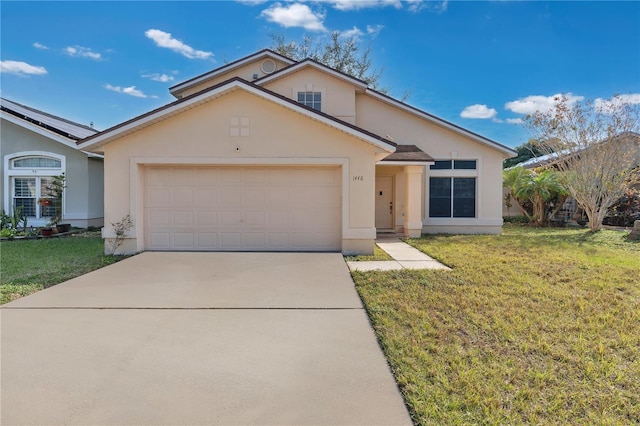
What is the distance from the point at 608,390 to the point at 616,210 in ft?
67.1

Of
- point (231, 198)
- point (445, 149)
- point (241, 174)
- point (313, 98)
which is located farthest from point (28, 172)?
point (445, 149)

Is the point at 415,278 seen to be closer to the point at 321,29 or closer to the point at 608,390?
the point at 608,390

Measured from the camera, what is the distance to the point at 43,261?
8984 mm

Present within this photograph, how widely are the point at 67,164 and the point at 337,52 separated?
21.6 meters

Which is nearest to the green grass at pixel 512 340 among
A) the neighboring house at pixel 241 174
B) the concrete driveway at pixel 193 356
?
the concrete driveway at pixel 193 356

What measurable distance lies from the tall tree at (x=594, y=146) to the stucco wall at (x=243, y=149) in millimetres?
10530

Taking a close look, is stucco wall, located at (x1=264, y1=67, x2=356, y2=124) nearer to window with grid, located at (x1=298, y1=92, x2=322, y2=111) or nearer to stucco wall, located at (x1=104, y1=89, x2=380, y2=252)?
window with grid, located at (x1=298, y1=92, x2=322, y2=111)

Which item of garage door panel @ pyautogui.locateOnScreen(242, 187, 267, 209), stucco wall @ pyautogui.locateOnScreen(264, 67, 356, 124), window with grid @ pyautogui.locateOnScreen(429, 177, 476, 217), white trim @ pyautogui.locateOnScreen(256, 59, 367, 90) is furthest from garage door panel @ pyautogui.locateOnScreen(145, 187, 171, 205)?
window with grid @ pyautogui.locateOnScreen(429, 177, 476, 217)

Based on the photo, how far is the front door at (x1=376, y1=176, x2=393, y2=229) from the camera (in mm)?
15948

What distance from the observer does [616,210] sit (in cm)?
1877

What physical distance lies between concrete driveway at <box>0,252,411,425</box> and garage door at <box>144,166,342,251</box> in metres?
3.59

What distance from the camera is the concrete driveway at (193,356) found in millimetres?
2951

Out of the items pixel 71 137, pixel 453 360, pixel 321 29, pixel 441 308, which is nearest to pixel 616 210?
pixel 441 308

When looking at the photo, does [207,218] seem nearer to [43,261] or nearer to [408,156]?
[43,261]
